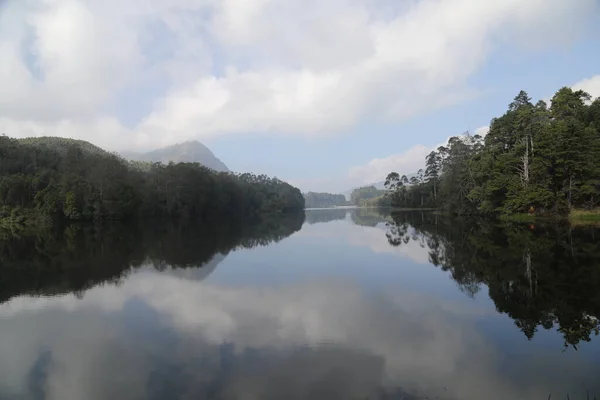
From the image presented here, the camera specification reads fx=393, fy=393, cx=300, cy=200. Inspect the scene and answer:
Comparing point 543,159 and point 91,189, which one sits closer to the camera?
point 543,159

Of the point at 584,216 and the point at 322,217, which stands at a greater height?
the point at 584,216

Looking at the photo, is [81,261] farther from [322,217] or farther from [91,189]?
[322,217]

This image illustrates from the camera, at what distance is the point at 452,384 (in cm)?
603

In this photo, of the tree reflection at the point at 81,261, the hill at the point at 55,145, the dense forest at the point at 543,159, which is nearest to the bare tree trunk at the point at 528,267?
the tree reflection at the point at 81,261

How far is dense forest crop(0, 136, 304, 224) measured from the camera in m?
49.4

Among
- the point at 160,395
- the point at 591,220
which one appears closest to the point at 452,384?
the point at 160,395

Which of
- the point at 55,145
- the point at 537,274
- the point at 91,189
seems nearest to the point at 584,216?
the point at 537,274

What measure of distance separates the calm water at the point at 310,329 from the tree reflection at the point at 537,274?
0.07 metres

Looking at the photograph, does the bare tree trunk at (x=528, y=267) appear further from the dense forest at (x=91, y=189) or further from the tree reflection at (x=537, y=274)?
the dense forest at (x=91, y=189)

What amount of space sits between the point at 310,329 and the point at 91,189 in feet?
165

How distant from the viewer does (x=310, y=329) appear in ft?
29.0

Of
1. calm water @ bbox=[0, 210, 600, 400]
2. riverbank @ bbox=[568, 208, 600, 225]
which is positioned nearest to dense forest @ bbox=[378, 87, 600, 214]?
riverbank @ bbox=[568, 208, 600, 225]

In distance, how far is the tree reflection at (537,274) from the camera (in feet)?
28.6

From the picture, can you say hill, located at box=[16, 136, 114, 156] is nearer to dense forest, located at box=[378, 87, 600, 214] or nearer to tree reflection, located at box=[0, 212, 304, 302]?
tree reflection, located at box=[0, 212, 304, 302]
